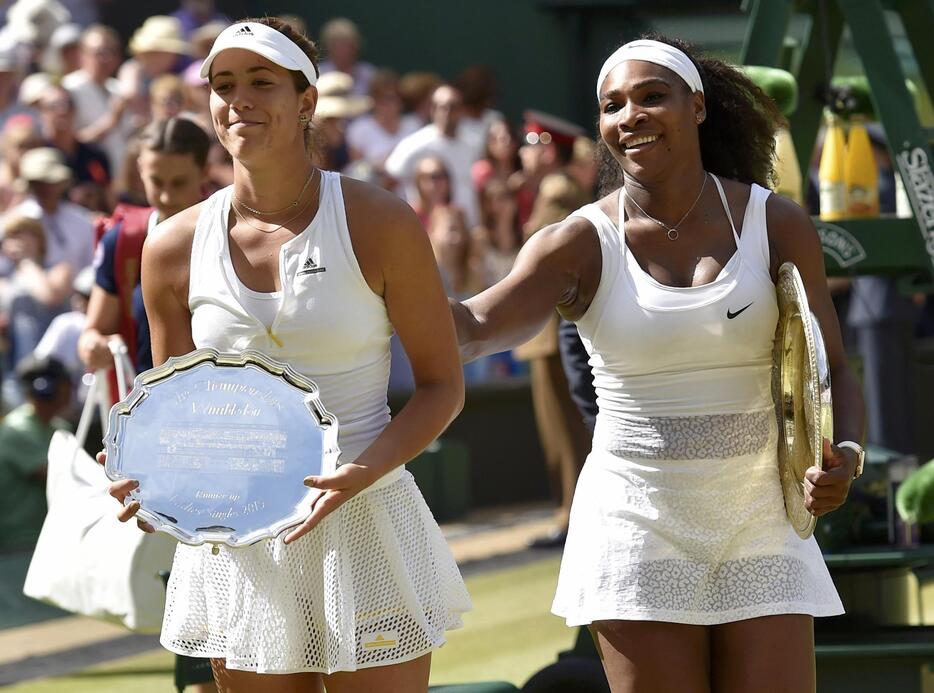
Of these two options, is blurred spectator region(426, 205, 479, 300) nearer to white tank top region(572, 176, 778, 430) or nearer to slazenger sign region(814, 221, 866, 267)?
slazenger sign region(814, 221, 866, 267)

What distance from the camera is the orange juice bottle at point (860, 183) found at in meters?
4.95

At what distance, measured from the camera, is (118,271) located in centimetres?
493

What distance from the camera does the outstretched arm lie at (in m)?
3.43

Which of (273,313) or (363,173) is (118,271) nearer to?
(273,313)

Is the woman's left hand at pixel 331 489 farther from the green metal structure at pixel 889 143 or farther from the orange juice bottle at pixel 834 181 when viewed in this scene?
the orange juice bottle at pixel 834 181

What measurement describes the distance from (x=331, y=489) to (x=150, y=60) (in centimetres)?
801

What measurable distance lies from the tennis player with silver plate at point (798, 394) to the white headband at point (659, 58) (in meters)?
0.45

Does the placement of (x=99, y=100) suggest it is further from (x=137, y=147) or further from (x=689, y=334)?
(x=689, y=334)

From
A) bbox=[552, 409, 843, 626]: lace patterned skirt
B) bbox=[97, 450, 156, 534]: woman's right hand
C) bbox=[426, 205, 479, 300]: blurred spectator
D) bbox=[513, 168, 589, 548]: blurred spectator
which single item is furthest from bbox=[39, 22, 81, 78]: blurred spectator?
bbox=[97, 450, 156, 534]: woman's right hand

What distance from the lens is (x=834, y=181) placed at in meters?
4.96

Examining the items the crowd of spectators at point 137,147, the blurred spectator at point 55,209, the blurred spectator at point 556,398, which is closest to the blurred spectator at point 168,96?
the crowd of spectators at point 137,147

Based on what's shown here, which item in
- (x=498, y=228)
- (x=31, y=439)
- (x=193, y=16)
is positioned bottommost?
(x=31, y=439)

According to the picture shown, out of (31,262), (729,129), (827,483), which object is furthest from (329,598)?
(31,262)

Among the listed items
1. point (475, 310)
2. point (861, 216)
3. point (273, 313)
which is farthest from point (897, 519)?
point (273, 313)
